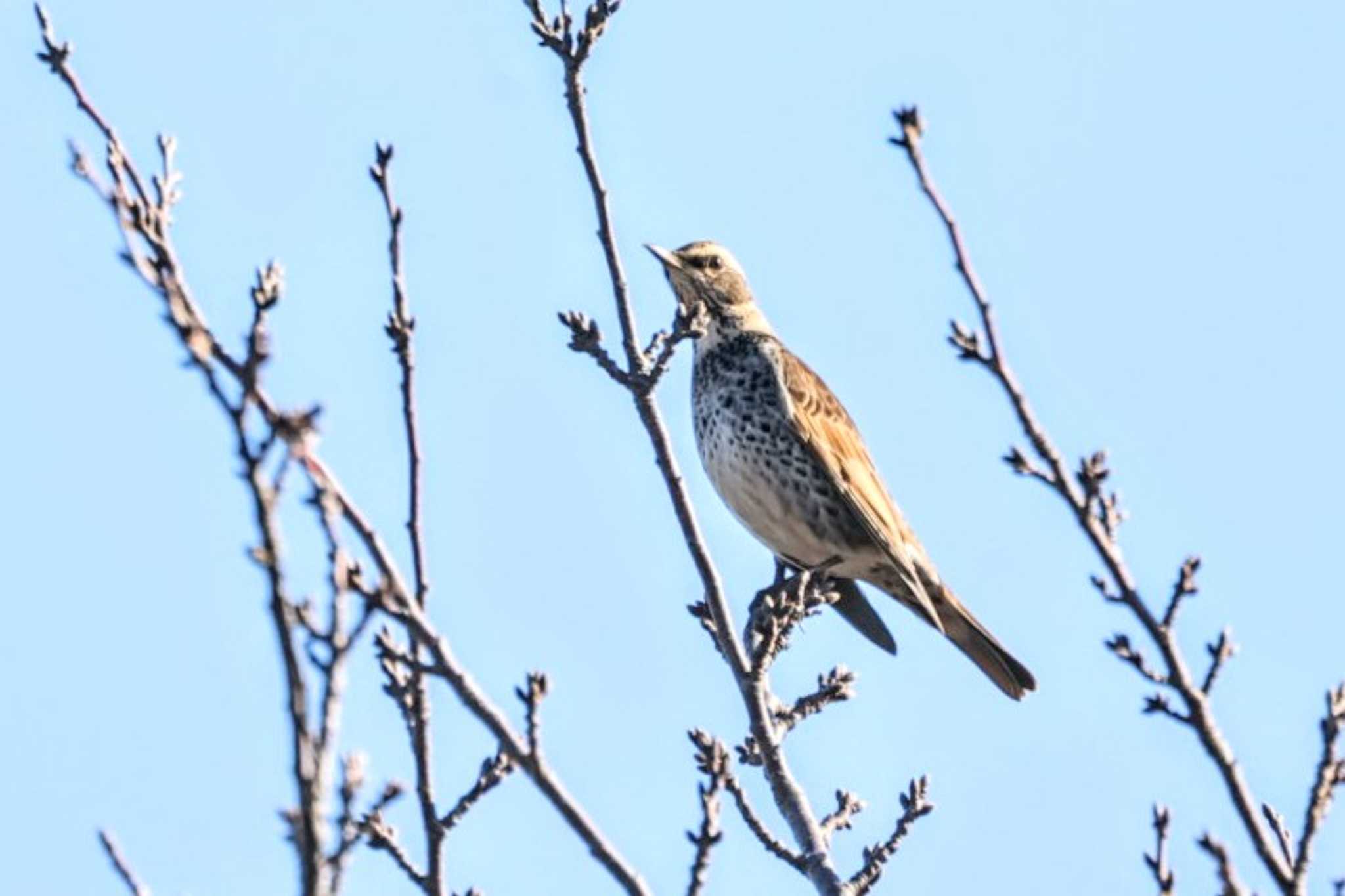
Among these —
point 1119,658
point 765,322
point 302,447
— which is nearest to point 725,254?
point 765,322

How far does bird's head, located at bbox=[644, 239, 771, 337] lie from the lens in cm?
909

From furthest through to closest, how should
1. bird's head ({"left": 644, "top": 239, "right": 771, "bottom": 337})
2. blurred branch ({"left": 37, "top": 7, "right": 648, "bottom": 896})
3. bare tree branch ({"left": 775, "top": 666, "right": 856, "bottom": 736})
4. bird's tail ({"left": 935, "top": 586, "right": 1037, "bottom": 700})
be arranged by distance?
1. bird's head ({"left": 644, "top": 239, "right": 771, "bottom": 337})
2. bird's tail ({"left": 935, "top": 586, "right": 1037, "bottom": 700})
3. bare tree branch ({"left": 775, "top": 666, "right": 856, "bottom": 736})
4. blurred branch ({"left": 37, "top": 7, "right": 648, "bottom": 896})

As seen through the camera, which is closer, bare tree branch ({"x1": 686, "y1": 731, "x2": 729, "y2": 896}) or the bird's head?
bare tree branch ({"x1": 686, "y1": 731, "x2": 729, "y2": 896})

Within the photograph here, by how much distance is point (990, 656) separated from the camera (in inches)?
324

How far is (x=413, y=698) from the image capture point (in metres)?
3.82

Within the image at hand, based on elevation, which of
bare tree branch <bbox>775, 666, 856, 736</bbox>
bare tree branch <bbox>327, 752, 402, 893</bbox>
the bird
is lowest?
bare tree branch <bbox>327, 752, 402, 893</bbox>

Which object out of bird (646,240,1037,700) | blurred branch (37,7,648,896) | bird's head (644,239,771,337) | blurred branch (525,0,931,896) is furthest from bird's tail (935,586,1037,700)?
blurred branch (37,7,648,896)

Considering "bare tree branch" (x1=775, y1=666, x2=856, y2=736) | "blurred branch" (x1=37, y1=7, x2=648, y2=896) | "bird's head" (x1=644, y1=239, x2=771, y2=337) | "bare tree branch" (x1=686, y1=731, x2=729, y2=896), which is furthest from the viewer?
"bird's head" (x1=644, y1=239, x2=771, y2=337)

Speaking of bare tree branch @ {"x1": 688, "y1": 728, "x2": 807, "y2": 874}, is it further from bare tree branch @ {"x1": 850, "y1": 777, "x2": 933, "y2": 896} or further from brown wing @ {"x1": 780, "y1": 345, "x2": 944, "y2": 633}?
brown wing @ {"x1": 780, "y1": 345, "x2": 944, "y2": 633}

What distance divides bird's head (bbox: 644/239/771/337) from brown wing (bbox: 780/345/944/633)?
0.99 ft

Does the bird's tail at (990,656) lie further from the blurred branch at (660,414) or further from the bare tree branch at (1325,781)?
the bare tree branch at (1325,781)

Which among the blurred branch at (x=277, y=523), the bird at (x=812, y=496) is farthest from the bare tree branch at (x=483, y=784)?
the bird at (x=812, y=496)

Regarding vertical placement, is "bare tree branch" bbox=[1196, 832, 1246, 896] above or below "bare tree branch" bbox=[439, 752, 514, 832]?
below

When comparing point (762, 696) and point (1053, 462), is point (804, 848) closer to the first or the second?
point (762, 696)
